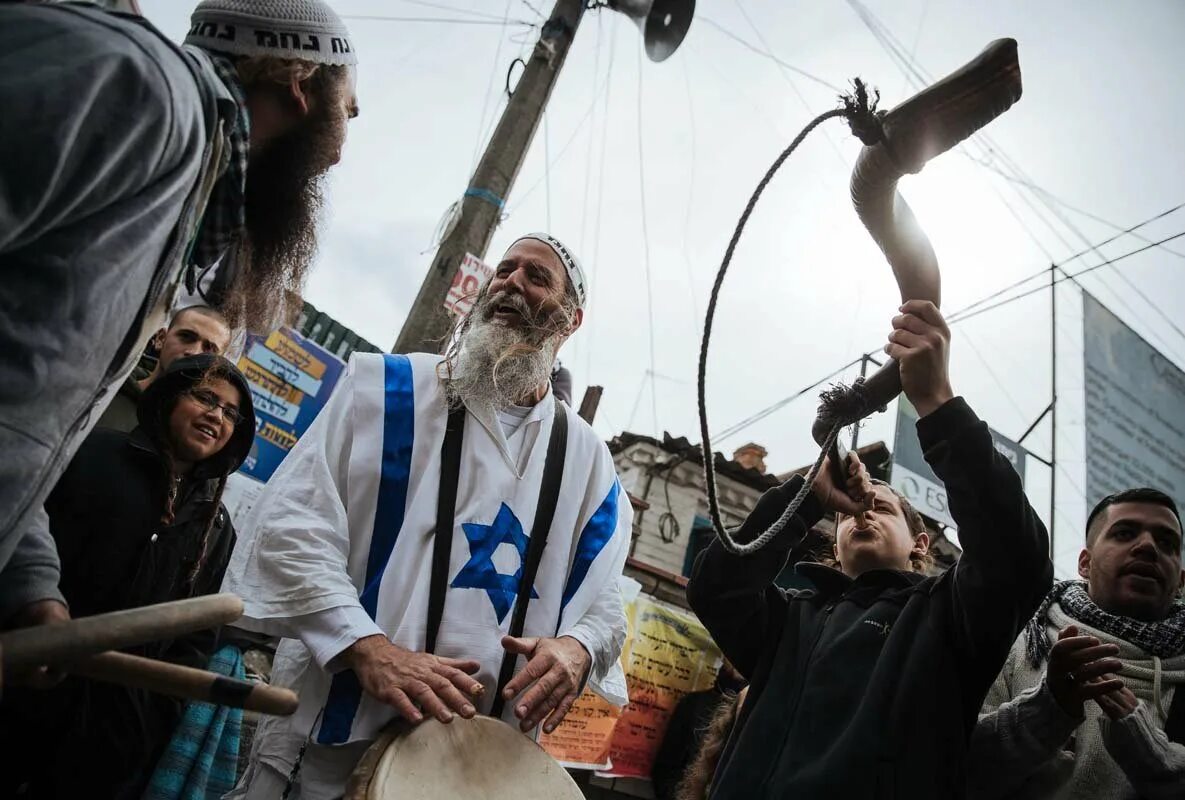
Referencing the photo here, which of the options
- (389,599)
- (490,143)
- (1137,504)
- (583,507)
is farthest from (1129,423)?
(389,599)

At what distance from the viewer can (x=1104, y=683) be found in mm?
1974

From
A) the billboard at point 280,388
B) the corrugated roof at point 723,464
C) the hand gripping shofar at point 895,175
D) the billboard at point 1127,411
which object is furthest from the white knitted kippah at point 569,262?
the corrugated roof at point 723,464

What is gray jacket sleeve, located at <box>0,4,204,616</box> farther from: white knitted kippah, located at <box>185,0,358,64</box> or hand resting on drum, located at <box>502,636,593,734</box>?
hand resting on drum, located at <box>502,636,593,734</box>

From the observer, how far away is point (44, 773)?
1.88 meters

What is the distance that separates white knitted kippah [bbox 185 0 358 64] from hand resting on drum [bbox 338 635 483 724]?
122 centimetres

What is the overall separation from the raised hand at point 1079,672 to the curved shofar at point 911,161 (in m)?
0.83

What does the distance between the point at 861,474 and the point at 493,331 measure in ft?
4.20

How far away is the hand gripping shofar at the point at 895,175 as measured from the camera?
172 centimetres

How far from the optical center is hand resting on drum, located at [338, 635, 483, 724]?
5.13 ft

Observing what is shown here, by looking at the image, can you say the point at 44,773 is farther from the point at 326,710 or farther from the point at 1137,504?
the point at 1137,504

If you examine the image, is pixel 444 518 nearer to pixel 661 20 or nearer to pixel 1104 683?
pixel 1104 683

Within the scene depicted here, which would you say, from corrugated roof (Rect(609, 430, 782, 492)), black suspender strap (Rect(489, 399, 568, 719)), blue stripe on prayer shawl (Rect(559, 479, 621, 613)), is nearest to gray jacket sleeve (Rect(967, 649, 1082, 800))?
blue stripe on prayer shawl (Rect(559, 479, 621, 613))

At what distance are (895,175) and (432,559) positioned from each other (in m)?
1.58

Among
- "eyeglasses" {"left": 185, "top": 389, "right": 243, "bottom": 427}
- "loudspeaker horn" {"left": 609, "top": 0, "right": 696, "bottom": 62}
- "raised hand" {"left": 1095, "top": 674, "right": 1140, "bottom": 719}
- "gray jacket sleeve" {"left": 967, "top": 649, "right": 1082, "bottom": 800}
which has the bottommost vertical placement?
"gray jacket sleeve" {"left": 967, "top": 649, "right": 1082, "bottom": 800}
